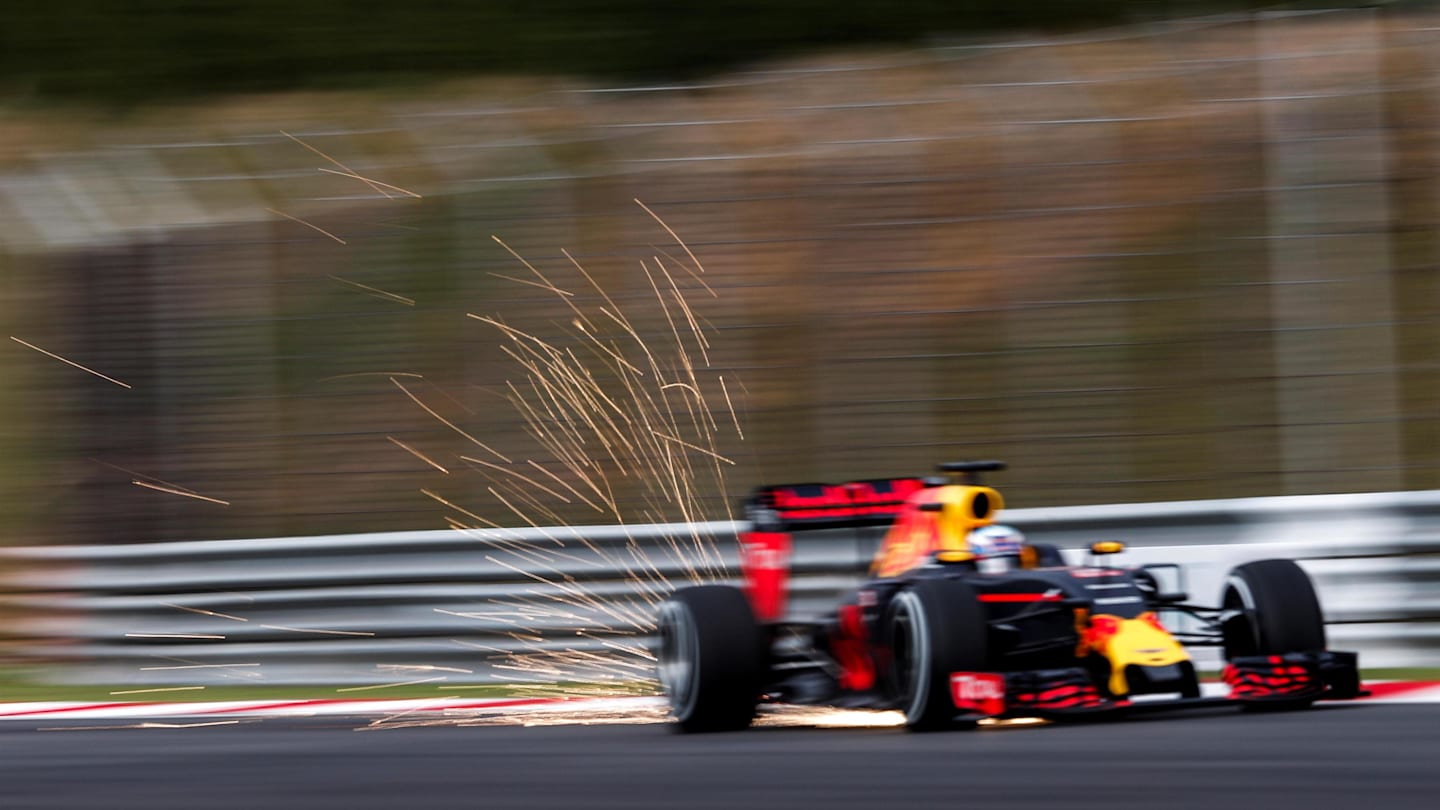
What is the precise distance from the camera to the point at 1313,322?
10.0 m

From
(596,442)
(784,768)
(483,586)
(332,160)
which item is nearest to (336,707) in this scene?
(483,586)

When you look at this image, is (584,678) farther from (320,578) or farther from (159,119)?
(159,119)

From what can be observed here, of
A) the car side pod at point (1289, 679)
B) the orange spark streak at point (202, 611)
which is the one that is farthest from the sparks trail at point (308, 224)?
the car side pod at point (1289, 679)

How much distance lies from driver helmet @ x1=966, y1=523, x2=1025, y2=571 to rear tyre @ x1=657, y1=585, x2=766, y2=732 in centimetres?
82

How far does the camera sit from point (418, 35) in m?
14.5

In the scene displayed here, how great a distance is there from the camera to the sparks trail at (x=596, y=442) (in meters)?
10.4

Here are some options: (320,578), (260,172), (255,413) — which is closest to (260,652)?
(320,578)

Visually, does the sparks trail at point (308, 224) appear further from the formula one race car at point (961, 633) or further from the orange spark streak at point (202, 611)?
the formula one race car at point (961, 633)

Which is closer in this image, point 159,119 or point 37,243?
point 37,243

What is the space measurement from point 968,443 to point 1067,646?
3161 mm

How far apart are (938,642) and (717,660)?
1.11 metres

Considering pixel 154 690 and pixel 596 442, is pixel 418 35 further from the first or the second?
pixel 154 690

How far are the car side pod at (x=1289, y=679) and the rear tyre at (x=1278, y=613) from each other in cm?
10

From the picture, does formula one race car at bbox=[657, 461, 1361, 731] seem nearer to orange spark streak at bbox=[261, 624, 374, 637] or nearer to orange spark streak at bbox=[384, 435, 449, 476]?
orange spark streak at bbox=[261, 624, 374, 637]
